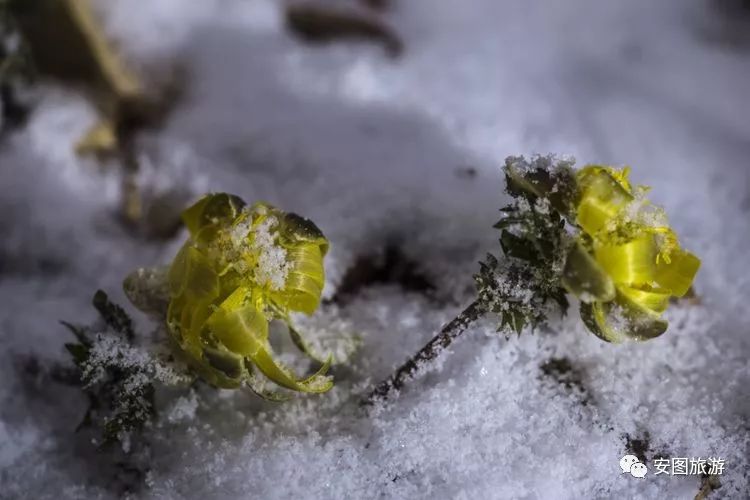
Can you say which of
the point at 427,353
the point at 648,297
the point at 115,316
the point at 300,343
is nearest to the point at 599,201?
the point at 648,297

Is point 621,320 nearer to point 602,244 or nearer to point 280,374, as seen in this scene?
point 602,244

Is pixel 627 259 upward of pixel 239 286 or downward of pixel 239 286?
upward

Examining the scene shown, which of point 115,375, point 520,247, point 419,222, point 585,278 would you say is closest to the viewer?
point 585,278

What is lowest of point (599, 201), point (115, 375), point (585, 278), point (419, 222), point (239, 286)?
point (115, 375)

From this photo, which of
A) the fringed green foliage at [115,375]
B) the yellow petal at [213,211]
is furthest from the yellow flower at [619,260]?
the fringed green foliage at [115,375]

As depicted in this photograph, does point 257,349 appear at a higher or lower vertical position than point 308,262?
lower

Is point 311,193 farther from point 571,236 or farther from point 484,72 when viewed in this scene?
point 571,236

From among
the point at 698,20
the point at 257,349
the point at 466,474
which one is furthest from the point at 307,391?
the point at 698,20
